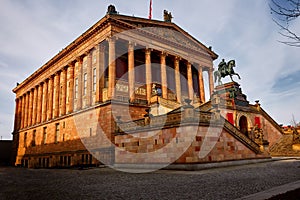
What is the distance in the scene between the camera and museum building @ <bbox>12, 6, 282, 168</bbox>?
51.1ft

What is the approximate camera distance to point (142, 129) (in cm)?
1722

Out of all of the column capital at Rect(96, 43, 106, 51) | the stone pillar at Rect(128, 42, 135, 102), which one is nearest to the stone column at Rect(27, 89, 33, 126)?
the column capital at Rect(96, 43, 106, 51)

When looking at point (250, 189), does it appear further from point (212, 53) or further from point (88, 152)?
point (212, 53)

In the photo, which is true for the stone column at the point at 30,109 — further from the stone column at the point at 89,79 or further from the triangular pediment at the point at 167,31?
the triangular pediment at the point at 167,31

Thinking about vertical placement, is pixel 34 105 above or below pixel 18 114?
above

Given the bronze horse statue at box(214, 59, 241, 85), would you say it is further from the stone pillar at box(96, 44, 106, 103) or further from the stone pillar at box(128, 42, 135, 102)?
the stone pillar at box(96, 44, 106, 103)

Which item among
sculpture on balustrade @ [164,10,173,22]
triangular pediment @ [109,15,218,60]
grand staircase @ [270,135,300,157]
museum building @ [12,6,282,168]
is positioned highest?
sculpture on balustrade @ [164,10,173,22]

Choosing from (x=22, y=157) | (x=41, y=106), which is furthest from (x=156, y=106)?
(x=22, y=157)

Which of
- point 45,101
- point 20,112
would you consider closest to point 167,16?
point 45,101

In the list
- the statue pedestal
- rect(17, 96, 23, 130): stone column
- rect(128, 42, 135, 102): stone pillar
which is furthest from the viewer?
rect(17, 96, 23, 130): stone column

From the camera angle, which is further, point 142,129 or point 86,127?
point 86,127

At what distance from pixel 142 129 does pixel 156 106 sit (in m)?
7.15

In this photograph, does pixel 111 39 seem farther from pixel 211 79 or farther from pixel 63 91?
pixel 211 79

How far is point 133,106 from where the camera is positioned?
25.0 metres
